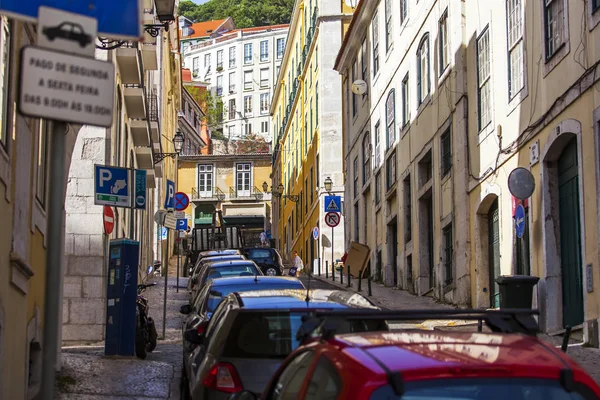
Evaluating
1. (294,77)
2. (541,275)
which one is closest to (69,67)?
(541,275)

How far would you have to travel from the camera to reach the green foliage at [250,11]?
135250 mm

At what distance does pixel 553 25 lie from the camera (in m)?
16.4

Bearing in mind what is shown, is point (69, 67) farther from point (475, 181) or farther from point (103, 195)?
point (475, 181)

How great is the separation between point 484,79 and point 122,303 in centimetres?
971

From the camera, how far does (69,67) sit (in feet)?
16.0

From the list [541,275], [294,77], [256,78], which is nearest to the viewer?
[541,275]

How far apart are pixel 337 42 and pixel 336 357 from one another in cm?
4436

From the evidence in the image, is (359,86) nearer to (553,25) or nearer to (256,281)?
(553,25)

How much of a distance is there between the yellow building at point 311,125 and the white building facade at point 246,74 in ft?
164

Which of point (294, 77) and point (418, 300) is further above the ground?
point (294, 77)

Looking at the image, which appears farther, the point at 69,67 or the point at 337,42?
the point at 337,42

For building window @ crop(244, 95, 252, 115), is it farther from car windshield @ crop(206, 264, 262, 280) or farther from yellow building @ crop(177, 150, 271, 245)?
car windshield @ crop(206, 264, 262, 280)

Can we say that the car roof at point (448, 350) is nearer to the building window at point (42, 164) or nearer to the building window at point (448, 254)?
the building window at point (42, 164)

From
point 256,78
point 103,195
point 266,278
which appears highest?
point 256,78
